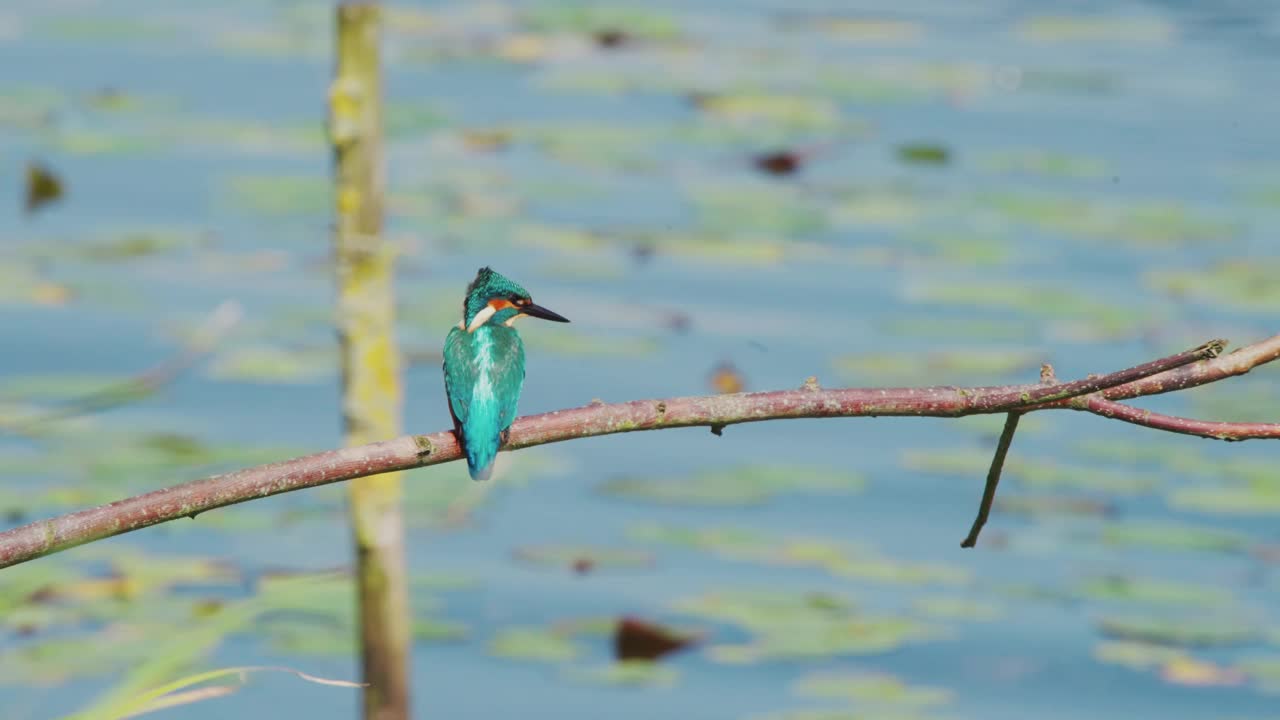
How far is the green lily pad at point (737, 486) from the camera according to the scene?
477cm

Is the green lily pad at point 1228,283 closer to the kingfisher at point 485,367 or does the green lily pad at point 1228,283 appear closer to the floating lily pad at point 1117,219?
the floating lily pad at point 1117,219

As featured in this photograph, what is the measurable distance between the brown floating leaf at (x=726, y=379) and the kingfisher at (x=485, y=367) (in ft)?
8.04

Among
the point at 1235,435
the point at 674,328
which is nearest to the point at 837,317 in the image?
the point at 674,328

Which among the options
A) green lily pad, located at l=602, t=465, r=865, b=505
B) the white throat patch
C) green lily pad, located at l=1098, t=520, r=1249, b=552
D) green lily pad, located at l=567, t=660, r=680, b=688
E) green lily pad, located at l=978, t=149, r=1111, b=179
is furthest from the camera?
green lily pad, located at l=978, t=149, r=1111, b=179

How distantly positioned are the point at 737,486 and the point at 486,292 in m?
2.26

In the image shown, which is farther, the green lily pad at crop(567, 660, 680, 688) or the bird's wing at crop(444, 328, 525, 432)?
the green lily pad at crop(567, 660, 680, 688)

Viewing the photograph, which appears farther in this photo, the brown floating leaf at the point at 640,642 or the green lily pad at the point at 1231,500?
the green lily pad at the point at 1231,500

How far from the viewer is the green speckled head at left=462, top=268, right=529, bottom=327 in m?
2.65

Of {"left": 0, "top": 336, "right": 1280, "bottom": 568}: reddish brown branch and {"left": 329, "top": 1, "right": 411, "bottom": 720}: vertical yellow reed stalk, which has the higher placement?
{"left": 329, "top": 1, "right": 411, "bottom": 720}: vertical yellow reed stalk

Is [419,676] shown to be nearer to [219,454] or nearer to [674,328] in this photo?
[219,454]

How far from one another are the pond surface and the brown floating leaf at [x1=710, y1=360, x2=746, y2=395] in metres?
0.04

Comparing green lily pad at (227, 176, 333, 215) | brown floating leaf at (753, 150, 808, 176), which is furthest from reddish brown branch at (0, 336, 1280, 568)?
brown floating leaf at (753, 150, 808, 176)

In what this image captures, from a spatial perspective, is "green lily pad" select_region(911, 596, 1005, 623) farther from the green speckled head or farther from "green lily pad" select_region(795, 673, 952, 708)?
the green speckled head

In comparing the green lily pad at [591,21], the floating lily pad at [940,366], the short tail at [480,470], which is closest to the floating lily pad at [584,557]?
the floating lily pad at [940,366]
